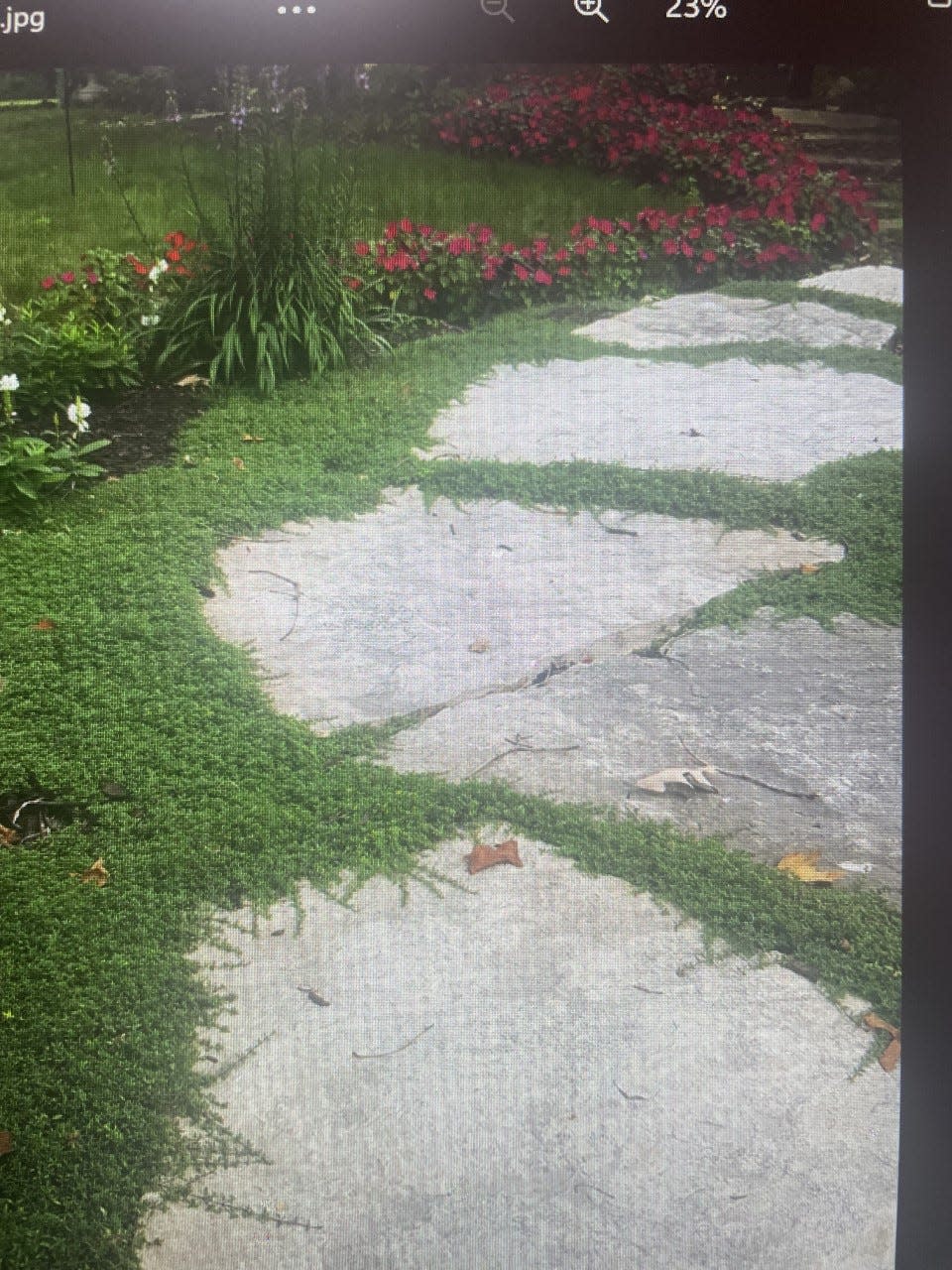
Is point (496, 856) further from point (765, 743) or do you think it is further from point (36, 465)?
point (36, 465)

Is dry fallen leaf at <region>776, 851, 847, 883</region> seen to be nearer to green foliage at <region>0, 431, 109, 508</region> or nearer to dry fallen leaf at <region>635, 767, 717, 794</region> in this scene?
dry fallen leaf at <region>635, 767, 717, 794</region>

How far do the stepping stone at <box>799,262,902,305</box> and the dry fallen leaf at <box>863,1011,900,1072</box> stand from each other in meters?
0.63

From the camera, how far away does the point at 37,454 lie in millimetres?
950

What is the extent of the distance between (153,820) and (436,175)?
618 millimetres

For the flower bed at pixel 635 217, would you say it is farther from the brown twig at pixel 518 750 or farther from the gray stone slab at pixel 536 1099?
the gray stone slab at pixel 536 1099

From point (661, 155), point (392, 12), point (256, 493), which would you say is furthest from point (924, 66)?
point (256, 493)

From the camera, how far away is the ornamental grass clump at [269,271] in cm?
87

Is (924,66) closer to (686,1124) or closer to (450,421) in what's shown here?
(450,421)

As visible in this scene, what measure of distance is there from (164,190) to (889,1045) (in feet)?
3.18

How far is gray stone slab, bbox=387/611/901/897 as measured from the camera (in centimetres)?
90

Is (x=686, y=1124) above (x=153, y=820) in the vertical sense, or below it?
below

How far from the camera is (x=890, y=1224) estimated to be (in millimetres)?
862

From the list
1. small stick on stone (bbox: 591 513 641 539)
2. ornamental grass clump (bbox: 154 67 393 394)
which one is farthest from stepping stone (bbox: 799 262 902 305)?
ornamental grass clump (bbox: 154 67 393 394)

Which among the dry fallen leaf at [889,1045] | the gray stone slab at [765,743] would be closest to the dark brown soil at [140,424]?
the gray stone slab at [765,743]
